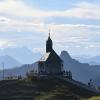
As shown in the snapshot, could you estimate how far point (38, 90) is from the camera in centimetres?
14112

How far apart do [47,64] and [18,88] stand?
24578 millimetres

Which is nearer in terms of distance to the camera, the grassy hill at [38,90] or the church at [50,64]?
the grassy hill at [38,90]

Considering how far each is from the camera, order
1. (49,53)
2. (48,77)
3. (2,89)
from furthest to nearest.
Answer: (49,53)
(48,77)
(2,89)

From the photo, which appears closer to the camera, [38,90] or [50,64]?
[38,90]

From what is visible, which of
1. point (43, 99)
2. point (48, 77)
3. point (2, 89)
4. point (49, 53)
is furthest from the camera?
point (49, 53)

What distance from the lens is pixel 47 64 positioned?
164750mm

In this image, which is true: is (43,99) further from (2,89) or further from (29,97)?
(2,89)

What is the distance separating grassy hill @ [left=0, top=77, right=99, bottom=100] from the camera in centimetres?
13200

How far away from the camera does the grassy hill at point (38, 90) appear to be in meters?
132

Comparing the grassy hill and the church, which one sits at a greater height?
the church

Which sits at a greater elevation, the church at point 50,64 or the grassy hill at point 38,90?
the church at point 50,64

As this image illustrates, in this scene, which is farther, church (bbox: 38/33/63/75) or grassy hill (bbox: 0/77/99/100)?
church (bbox: 38/33/63/75)

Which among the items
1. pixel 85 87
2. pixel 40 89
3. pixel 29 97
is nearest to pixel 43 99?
pixel 29 97

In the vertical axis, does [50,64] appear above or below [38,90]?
above
